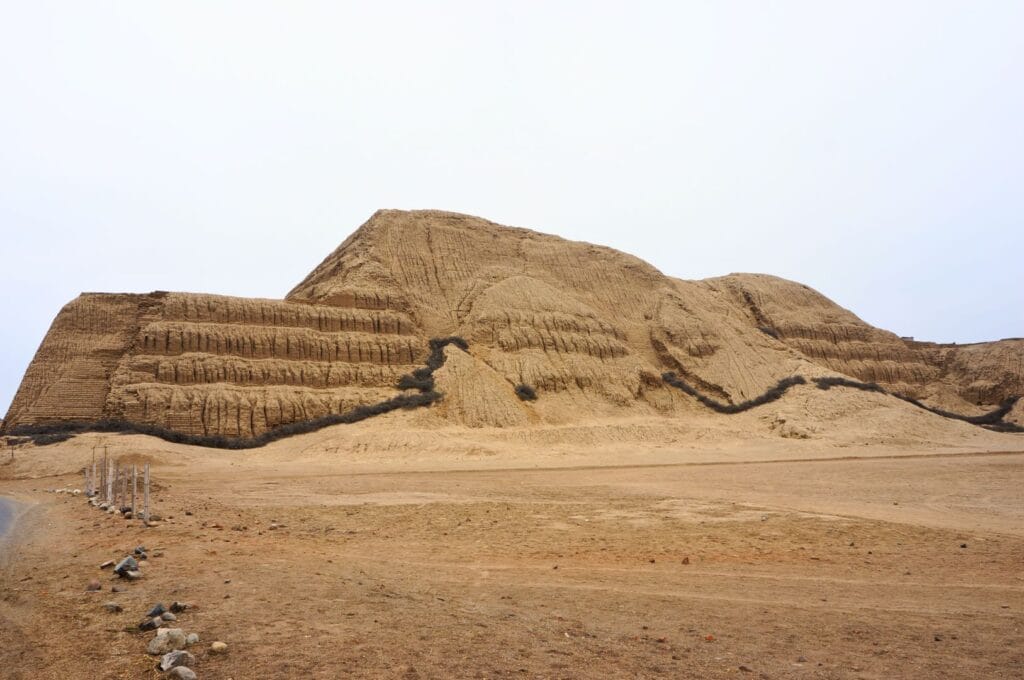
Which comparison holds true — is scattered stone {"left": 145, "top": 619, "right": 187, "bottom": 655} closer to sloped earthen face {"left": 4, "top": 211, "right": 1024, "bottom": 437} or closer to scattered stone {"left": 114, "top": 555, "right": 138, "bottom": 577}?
scattered stone {"left": 114, "top": 555, "right": 138, "bottom": 577}

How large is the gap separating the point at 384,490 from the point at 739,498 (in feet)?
31.3

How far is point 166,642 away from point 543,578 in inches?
188

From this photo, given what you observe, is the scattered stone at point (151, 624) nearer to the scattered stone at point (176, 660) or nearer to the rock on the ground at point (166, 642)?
the rock on the ground at point (166, 642)

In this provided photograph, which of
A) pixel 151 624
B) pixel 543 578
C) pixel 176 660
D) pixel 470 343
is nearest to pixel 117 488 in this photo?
pixel 151 624

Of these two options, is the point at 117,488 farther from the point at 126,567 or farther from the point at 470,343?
the point at 470,343

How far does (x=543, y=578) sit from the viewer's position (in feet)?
29.8

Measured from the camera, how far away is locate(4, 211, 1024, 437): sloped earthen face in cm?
3400

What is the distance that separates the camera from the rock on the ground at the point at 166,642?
5664mm

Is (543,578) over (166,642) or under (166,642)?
under

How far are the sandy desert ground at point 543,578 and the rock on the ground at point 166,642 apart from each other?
13 cm

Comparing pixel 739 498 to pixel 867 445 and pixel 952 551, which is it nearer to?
pixel 952 551

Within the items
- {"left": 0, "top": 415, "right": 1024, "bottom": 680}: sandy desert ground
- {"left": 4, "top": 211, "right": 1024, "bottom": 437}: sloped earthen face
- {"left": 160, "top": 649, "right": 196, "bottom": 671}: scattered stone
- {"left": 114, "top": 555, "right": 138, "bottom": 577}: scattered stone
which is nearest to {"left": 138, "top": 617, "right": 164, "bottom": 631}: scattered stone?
{"left": 0, "top": 415, "right": 1024, "bottom": 680}: sandy desert ground

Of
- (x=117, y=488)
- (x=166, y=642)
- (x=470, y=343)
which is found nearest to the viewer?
(x=166, y=642)

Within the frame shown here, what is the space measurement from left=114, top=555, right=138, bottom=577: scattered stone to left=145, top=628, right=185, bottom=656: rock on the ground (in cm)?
290
